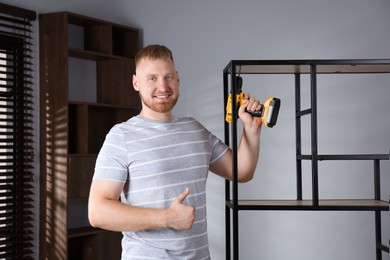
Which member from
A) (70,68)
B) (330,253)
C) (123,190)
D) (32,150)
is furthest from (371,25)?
(123,190)

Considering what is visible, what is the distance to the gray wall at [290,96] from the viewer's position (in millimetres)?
4023

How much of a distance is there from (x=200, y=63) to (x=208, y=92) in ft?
0.71

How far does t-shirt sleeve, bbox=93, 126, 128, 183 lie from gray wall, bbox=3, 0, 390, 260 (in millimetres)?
2370

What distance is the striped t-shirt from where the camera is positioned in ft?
6.02

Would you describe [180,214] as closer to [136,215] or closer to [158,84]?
[136,215]

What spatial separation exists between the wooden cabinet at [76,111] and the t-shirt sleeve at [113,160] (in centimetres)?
211

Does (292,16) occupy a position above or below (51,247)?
above

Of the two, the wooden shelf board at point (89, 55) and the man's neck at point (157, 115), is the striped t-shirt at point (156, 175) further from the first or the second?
the wooden shelf board at point (89, 55)

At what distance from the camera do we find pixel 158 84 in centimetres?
189

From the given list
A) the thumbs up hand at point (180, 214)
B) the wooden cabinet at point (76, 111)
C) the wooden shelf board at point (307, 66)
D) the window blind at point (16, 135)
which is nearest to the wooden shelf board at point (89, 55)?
the wooden cabinet at point (76, 111)

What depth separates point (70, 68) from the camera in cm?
433

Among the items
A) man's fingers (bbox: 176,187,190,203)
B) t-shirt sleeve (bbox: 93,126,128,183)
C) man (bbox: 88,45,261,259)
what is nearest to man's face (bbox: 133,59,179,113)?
man (bbox: 88,45,261,259)

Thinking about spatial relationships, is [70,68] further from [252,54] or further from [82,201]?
[252,54]

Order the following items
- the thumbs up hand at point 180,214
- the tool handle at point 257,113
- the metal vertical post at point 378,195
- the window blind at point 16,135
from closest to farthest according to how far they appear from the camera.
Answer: the thumbs up hand at point 180,214 → the tool handle at point 257,113 → the metal vertical post at point 378,195 → the window blind at point 16,135
